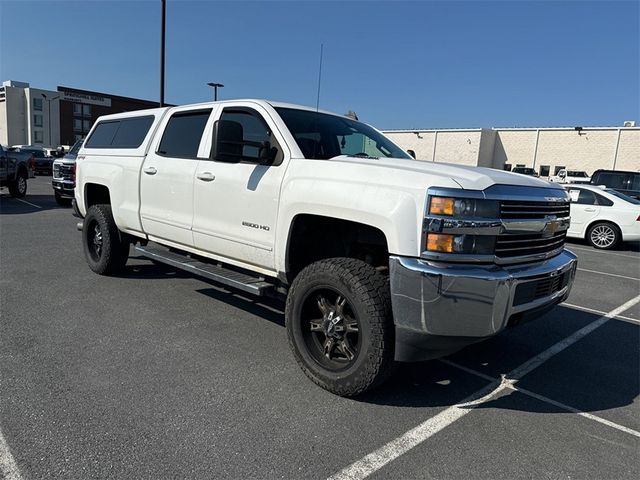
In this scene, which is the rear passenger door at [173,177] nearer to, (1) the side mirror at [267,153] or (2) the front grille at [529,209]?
(1) the side mirror at [267,153]

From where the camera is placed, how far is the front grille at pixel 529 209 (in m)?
3.10

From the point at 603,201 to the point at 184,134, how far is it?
11.5 m

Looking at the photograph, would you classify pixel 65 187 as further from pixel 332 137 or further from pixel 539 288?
pixel 539 288

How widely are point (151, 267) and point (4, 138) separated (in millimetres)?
83804

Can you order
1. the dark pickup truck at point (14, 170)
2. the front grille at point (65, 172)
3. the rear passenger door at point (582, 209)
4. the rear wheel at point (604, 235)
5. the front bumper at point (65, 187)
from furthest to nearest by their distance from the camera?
the dark pickup truck at point (14, 170) < the front grille at point (65, 172) < the front bumper at point (65, 187) < the rear passenger door at point (582, 209) < the rear wheel at point (604, 235)

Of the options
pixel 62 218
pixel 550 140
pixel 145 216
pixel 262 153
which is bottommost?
pixel 62 218

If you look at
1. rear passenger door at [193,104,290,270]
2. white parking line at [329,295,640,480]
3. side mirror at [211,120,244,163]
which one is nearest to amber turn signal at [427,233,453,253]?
white parking line at [329,295,640,480]

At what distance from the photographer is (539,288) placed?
3.28 m

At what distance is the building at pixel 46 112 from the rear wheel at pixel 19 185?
225 ft

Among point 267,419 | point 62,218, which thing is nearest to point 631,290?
point 267,419

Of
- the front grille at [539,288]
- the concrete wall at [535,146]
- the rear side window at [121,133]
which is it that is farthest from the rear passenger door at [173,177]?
the concrete wall at [535,146]

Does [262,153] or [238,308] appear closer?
[262,153]

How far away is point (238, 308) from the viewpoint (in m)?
5.21

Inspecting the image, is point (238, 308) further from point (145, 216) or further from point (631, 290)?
point (631, 290)
